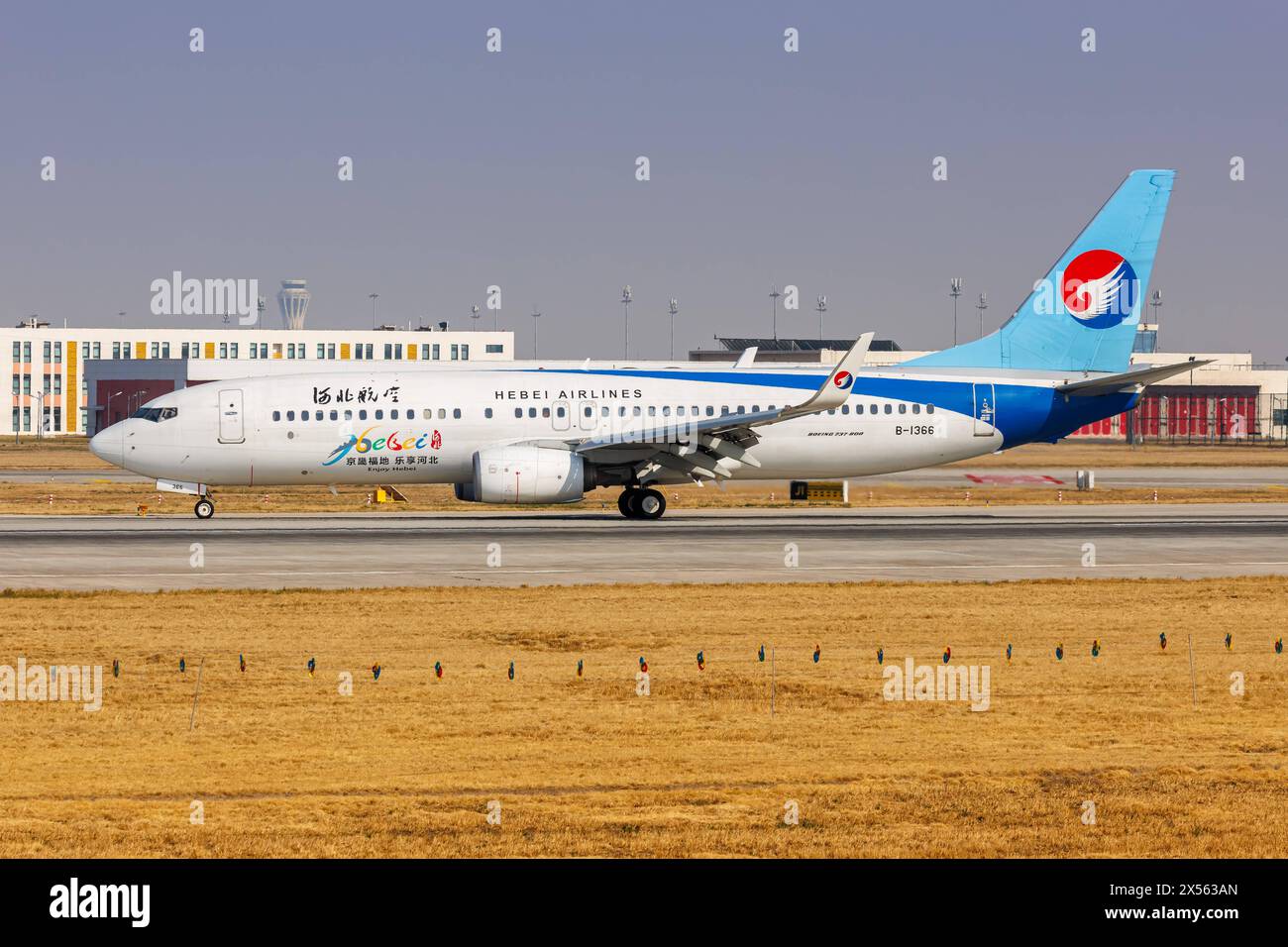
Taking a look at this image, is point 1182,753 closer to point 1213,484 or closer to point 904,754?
point 904,754

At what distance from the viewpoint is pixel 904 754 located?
57.1 ft

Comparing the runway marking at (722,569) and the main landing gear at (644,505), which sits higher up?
the main landing gear at (644,505)

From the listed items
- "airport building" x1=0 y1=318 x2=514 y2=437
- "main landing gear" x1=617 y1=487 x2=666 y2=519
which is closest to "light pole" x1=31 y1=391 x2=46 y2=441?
"airport building" x1=0 y1=318 x2=514 y2=437

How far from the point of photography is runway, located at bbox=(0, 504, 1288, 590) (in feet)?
113

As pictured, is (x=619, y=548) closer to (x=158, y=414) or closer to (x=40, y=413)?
(x=158, y=414)

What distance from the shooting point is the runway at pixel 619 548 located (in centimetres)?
3444

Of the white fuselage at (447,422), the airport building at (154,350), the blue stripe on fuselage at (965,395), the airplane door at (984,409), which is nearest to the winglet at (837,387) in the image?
the white fuselage at (447,422)

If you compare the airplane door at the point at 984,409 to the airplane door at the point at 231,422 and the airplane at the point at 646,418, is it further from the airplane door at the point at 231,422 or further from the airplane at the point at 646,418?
the airplane door at the point at 231,422

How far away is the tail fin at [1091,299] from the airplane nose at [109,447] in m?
27.8

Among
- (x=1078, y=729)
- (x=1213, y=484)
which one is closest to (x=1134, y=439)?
(x=1213, y=484)

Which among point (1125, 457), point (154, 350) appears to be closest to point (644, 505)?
point (1125, 457)

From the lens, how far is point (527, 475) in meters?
46.1
